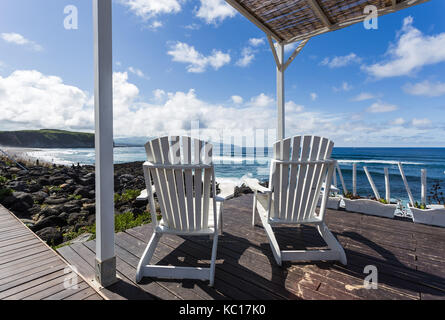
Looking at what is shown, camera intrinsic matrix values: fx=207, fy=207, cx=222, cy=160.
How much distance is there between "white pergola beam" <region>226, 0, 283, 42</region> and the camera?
261 cm

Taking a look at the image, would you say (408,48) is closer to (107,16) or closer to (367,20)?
(367,20)

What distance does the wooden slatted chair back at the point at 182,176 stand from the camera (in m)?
1.50

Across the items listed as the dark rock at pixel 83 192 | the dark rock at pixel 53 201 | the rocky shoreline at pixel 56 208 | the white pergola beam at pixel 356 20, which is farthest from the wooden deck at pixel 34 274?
the white pergola beam at pixel 356 20

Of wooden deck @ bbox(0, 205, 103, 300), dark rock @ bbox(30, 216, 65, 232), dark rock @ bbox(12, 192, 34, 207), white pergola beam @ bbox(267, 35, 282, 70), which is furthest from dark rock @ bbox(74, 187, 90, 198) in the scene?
white pergola beam @ bbox(267, 35, 282, 70)

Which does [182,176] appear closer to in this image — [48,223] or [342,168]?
[48,223]

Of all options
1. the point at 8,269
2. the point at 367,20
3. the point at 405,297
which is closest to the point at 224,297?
the point at 405,297

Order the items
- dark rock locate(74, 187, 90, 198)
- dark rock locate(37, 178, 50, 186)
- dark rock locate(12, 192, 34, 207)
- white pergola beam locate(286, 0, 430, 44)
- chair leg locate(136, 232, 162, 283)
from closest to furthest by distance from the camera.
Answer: chair leg locate(136, 232, 162, 283), white pergola beam locate(286, 0, 430, 44), dark rock locate(12, 192, 34, 207), dark rock locate(74, 187, 90, 198), dark rock locate(37, 178, 50, 186)

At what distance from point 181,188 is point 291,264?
106cm

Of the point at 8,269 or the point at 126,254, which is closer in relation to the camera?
the point at 8,269

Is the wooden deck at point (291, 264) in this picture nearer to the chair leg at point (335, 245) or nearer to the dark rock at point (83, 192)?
the chair leg at point (335, 245)

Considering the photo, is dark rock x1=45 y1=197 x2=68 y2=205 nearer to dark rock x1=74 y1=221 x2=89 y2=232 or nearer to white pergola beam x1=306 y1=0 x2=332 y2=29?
dark rock x1=74 y1=221 x2=89 y2=232

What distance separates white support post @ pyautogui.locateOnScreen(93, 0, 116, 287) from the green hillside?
34.5ft

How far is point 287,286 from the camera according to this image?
1371 mm

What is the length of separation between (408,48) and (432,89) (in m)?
14.1
